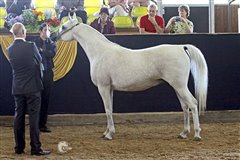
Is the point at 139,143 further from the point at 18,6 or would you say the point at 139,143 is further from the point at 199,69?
Answer: the point at 18,6

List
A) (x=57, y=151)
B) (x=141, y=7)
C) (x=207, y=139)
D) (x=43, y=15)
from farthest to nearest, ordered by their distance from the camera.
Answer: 1. (x=141, y=7)
2. (x=43, y=15)
3. (x=207, y=139)
4. (x=57, y=151)

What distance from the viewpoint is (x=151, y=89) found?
27.4 feet

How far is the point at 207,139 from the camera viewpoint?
6.57 meters

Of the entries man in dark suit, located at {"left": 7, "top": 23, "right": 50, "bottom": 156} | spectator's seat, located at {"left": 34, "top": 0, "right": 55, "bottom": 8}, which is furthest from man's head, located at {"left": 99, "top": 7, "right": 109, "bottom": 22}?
man in dark suit, located at {"left": 7, "top": 23, "right": 50, "bottom": 156}

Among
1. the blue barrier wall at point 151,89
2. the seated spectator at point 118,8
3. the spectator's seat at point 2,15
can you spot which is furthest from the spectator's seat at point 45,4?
the blue barrier wall at point 151,89

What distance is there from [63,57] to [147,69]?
6.81ft

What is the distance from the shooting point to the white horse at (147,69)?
654 centimetres

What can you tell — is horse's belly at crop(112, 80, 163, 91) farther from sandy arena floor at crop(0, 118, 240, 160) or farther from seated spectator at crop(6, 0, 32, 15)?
seated spectator at crop(6, 0, 32, 15)

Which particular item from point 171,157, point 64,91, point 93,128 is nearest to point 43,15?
point 64,91

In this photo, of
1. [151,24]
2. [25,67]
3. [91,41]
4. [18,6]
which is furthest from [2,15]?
[25,67]

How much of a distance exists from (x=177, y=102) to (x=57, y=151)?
3223 millimetres

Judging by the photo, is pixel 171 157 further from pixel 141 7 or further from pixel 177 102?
pixel 141 7

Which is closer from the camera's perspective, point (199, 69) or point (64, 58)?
point (199, 69)

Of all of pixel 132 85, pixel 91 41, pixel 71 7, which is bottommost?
pixel 132 85
